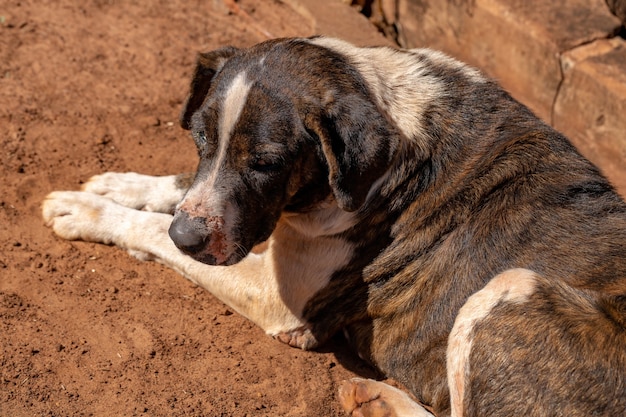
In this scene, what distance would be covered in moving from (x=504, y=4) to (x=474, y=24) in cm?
36

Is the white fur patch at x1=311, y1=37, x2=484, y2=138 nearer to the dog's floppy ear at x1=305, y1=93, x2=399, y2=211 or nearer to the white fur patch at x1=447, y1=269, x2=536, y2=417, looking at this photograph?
the dog's floppy ear at x1=305, y1=93, x2=399, y2=211

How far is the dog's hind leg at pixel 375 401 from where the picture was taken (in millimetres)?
4777

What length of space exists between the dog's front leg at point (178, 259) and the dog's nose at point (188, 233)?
2.75 feet

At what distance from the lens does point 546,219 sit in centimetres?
459

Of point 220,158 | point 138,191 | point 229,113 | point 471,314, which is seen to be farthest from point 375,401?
point 138,191

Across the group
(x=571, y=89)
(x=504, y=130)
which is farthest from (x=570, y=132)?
(x=504, y=130)

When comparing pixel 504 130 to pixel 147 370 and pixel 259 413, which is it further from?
pixel 147 370

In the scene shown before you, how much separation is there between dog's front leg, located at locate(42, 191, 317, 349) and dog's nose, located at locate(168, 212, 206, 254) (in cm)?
84

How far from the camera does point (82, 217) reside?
18.4 ft

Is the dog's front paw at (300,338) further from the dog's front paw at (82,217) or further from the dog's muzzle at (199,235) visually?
the dog's front paw at (82,217)

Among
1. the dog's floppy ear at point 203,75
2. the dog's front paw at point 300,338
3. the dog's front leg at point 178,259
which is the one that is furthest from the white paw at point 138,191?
the dog's front paw at point 300,338

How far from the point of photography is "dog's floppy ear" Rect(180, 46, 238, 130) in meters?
5.02

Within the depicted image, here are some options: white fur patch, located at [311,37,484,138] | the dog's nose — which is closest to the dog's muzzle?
the dog's nose

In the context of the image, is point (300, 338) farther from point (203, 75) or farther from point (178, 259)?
point (203, 75)
